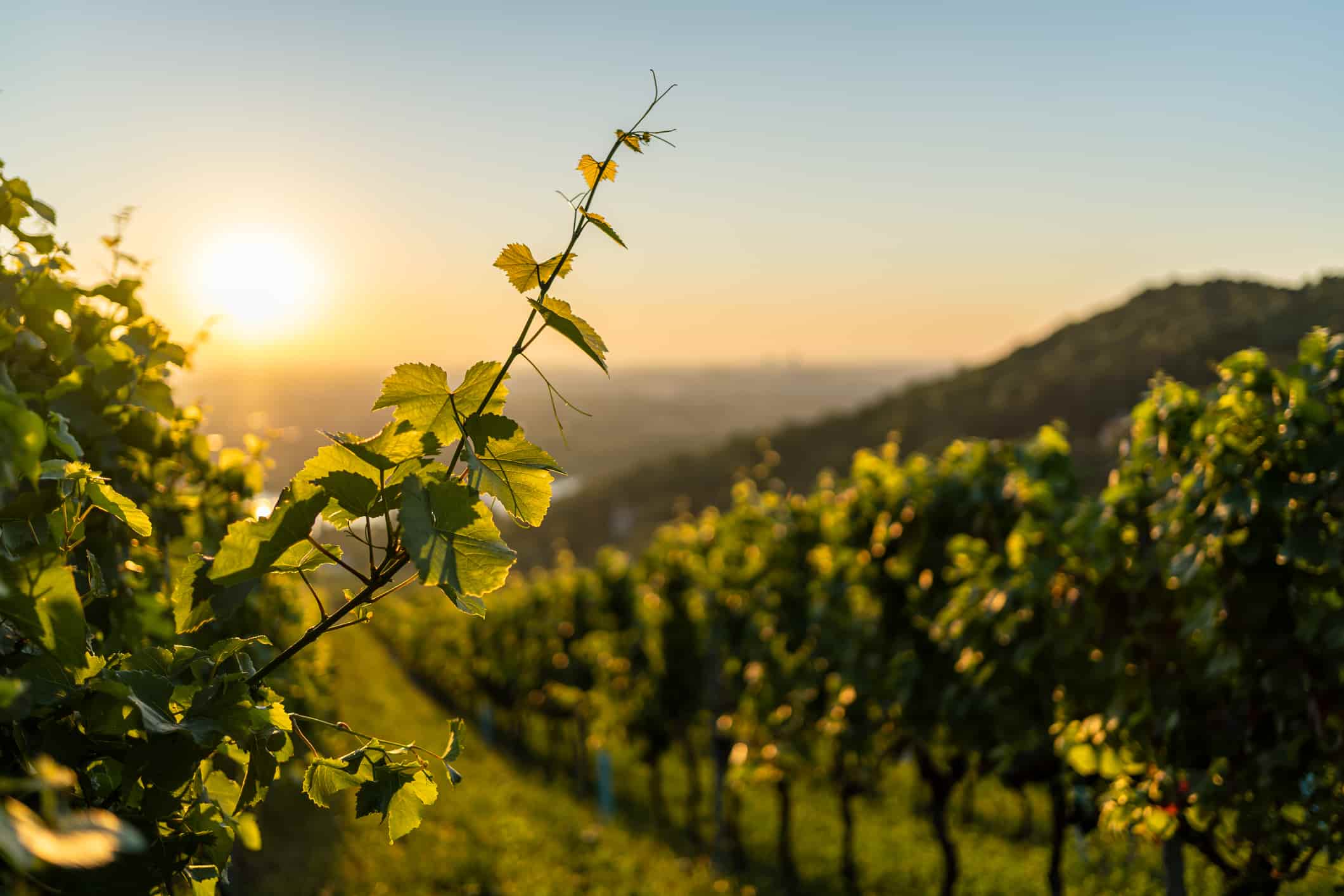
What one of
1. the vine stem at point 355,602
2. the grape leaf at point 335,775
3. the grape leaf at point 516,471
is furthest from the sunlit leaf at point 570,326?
the grape leaf at point 335,775

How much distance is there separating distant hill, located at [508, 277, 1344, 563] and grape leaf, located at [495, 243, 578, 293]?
442cm

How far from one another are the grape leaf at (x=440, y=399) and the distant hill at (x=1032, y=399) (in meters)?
4.50

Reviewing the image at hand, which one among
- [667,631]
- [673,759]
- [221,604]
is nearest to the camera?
[221,604]

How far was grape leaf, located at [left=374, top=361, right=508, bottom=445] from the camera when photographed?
1516mm

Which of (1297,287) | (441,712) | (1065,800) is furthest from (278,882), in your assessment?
(441,712)

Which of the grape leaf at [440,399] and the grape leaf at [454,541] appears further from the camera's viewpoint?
the grape leaf at [440,399]

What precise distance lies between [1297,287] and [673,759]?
22.3m

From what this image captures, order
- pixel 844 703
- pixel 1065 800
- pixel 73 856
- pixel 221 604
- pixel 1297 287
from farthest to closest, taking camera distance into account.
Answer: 1. pixel 844 703
2. pixel 1065 800
3. pixel 1297 287
4. pixel 221 604
5. pixel 73 856

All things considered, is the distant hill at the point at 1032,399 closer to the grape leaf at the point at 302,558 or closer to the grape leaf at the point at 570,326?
the grape leaf at the point at 570,326

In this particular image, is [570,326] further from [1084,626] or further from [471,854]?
[471,854]

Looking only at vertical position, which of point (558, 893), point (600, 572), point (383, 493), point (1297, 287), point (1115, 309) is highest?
point (1115, 309)

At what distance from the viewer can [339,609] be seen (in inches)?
58.6

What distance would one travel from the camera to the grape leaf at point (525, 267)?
4.85 feet

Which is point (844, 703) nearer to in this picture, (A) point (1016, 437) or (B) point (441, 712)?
(B) point (441, 712)
